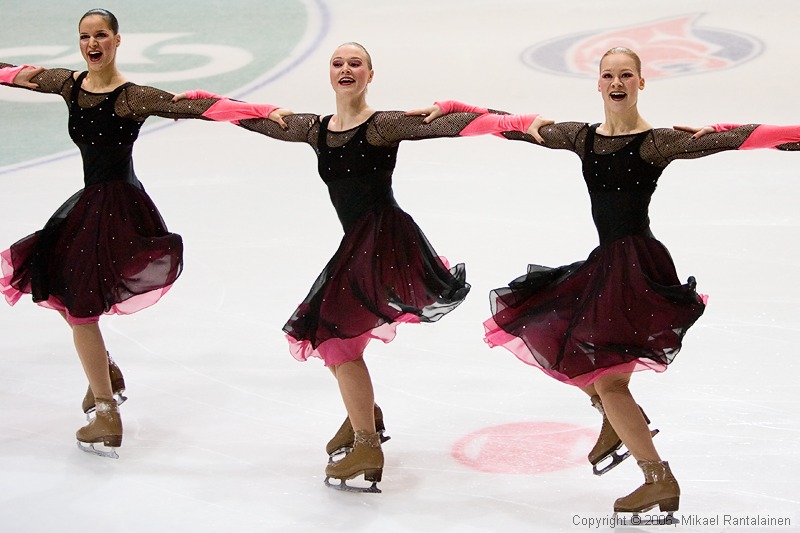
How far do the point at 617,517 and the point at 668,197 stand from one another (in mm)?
3510

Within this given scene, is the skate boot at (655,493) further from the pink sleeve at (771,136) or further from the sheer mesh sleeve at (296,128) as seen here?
the sheer mesh sleeve at (296,128)

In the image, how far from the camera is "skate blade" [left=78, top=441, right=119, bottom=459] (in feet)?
15.3

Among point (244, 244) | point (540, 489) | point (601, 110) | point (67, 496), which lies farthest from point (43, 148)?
point (540, 489)

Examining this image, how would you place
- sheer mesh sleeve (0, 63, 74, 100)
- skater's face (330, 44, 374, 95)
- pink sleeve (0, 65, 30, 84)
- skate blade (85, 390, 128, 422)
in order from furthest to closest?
pink sleeve (0, 65, 30, 84) < skate blade (85, 390, 128, 422) < sheer mesh sleeve (0, 63, 74, 100) < skater's face (330, 44, 374, 95)

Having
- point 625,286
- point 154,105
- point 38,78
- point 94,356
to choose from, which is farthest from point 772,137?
point 38,78

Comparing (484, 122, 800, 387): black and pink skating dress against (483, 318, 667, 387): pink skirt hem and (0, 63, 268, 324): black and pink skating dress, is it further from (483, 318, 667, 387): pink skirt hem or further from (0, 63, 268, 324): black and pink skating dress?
(0, 63, 268, 324): black and pink skating dress

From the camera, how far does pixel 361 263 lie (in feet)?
14.0

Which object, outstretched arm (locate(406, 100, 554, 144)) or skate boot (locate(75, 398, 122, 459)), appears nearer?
outstretched arm (locate(406, 100, 554, 144))

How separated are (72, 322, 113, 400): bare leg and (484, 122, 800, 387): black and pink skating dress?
5.32ft

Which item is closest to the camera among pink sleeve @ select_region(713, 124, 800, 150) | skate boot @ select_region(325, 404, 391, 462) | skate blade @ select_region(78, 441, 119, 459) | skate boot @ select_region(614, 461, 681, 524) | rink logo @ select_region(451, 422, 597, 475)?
pink sleeve @ select_region(713, 124, 800, 150)

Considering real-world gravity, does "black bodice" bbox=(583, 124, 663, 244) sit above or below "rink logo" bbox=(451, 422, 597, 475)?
above

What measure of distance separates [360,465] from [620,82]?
156 cm

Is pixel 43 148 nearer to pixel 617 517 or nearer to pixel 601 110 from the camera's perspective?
pixel 601 110

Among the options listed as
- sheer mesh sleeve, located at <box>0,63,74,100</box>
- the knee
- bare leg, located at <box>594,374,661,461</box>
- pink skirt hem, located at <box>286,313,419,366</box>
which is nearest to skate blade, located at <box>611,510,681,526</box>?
bare leg, located at <box>594,374,661,461</box>
